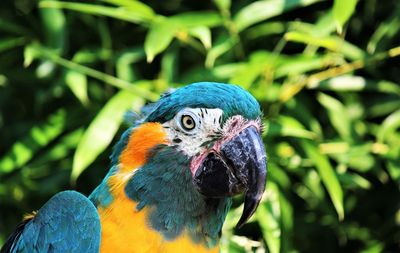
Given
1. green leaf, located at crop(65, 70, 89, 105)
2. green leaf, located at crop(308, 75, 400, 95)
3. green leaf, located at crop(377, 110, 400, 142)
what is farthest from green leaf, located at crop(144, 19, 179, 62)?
green leaf, located at crop(377, 110, 400, 142)

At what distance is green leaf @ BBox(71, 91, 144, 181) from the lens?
93.4 inches

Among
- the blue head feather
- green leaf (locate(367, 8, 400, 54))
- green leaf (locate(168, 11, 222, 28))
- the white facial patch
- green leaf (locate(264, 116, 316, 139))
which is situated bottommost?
green leaf (locate(264, 116, 316, 139))

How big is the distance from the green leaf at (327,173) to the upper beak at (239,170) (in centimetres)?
74

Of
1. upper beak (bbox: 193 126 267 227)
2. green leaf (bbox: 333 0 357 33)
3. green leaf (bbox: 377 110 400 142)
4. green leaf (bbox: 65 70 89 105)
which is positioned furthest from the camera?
green leaf (bbox: 377 110 400 142)

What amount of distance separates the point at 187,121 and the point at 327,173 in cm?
84

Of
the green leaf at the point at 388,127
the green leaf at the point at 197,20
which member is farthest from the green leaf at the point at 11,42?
the green leaf at the point at 388,127

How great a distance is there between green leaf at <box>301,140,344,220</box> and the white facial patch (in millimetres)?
747

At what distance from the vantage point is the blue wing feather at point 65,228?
1665mm

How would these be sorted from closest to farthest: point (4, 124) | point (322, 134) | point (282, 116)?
point (282, 116)
point (322, 134)
point (4, 124)

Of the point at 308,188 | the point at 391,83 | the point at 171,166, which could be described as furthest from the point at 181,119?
the point at 391,83

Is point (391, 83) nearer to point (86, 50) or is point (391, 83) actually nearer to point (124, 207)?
point (86, 50)

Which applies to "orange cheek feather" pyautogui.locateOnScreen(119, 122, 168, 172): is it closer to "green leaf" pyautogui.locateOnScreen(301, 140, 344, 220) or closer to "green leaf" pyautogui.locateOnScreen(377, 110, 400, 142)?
"green leaf" pyautogui.locateOnScreen(301, 140, 344, 220)

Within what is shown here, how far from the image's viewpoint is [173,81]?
2559mm

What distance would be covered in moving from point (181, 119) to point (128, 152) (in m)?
0.15
